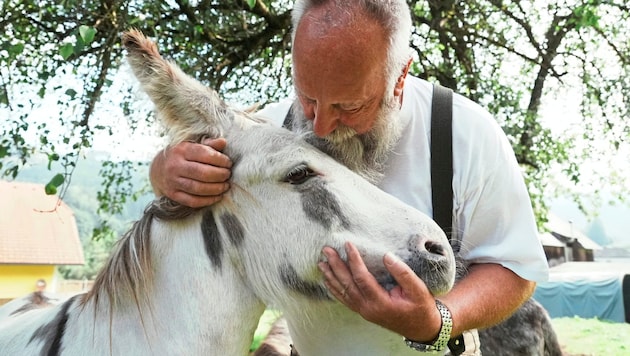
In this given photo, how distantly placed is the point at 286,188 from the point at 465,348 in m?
1.04

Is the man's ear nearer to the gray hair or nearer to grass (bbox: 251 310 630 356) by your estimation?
the gray hair

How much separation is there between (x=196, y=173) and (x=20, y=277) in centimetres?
1877

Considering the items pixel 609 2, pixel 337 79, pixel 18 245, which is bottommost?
pixel 18 245

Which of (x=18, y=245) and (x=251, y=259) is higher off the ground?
(x=251, y=259)

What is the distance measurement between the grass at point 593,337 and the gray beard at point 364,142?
30.8ft

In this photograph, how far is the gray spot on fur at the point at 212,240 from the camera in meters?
2.06

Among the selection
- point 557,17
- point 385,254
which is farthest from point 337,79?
point 557,17

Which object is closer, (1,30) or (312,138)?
(312,138)

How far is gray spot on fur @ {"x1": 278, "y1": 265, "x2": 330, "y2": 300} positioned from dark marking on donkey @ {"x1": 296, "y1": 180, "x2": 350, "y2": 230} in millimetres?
216

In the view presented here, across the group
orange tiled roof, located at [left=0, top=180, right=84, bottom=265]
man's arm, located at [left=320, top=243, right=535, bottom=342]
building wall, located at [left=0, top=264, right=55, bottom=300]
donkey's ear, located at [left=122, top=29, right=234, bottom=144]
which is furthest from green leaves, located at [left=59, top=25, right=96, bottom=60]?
orange tiled roof, located at [left=0, top=180, right=84, bottom=265]

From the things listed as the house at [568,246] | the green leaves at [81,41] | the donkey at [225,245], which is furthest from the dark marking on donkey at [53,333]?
the house at [568,246]

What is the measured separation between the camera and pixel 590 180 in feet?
45.8

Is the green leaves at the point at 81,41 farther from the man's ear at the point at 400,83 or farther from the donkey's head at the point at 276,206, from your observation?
the man's ear at the point at 400,83

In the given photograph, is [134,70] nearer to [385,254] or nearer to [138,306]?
[138,306]
